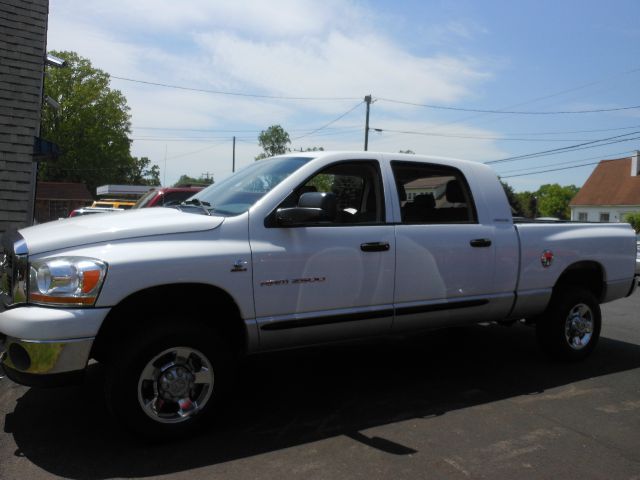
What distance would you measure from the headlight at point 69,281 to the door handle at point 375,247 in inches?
70.4

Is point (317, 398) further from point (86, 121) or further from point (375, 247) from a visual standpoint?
point (86, 121)

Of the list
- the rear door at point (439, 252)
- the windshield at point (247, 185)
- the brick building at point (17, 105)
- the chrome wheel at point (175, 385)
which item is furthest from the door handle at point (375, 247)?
the brick building at point (17, 105)

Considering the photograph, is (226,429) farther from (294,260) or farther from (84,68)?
(84,68)

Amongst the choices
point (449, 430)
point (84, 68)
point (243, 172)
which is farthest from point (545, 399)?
point (84, 68)

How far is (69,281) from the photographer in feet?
10.2

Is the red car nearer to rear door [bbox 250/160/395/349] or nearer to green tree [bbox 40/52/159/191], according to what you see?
rear door [bbox 250/160/395/349]

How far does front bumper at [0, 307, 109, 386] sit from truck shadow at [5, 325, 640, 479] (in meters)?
0.54

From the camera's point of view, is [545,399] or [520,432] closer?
[520,432]

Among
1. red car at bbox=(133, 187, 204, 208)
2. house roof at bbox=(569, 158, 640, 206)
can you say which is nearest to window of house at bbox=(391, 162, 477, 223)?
red car at bbox=(133, 187, 204, 208)

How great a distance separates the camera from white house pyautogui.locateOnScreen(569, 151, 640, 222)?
53625 mm

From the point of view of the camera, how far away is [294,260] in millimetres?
3766

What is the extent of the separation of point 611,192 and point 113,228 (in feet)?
201

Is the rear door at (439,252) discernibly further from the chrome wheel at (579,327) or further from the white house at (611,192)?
the white house at (611,192)

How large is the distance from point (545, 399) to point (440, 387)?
819mm
